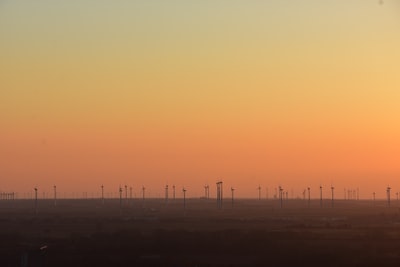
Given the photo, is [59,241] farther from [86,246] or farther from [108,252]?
[108,252]

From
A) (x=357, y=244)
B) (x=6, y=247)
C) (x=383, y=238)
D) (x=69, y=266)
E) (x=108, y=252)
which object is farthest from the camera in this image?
(x=383, y=238)

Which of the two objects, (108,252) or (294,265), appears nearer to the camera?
(294,265)

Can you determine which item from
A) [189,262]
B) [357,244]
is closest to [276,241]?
[357,244]

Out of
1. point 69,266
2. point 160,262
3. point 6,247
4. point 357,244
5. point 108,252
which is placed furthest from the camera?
point 357,244

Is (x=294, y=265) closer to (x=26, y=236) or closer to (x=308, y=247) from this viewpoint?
(x=308, y=247)

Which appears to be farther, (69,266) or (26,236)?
(26,236)

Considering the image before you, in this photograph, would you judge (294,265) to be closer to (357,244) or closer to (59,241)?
(357,244)

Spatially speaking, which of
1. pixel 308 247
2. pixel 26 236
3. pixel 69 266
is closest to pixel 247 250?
pixel 308 247

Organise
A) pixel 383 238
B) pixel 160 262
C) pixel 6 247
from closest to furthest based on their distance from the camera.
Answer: pixel 160 262 → pixel 6 247 → pixel 383 238

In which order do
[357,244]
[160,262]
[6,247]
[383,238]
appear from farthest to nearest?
[383,238] < [357,244] < [6,247] < [160,262]
